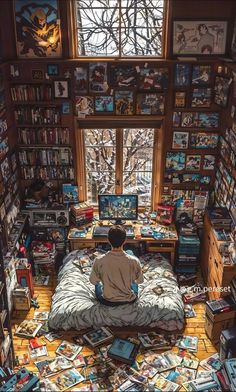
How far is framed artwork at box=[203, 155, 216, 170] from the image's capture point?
5.66 metres

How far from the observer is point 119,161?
582 centimetres

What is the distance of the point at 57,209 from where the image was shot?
575 cm

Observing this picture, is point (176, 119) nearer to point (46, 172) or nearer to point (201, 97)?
point (201, 97)

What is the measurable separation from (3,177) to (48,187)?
0.93 metres

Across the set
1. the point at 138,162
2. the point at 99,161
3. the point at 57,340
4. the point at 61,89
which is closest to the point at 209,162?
the point at 138,162

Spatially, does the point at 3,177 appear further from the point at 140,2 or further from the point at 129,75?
the point at 140,2

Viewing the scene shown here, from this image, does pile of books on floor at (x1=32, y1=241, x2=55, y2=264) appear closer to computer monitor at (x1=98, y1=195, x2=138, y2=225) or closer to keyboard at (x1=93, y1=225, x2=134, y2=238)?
keyboard at (x1=93, y1=225, x2=134, y2=238)

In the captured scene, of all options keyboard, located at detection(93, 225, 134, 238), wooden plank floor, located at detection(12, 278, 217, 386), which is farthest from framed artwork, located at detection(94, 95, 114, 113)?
wooden plank floor, located at detection(12, 278, 217, 386)

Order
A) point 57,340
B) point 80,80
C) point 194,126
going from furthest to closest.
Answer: point 194,126 → point 80,80 → point 57,340

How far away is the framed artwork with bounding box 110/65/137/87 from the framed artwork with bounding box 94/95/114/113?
191mm

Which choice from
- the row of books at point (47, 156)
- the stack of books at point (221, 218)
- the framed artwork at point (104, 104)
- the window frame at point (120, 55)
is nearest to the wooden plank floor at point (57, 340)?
the stack of books at point (221, 218)

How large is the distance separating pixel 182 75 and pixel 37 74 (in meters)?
1.80

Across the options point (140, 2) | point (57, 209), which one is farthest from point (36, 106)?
point (140, 2)

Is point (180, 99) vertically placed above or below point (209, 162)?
above
